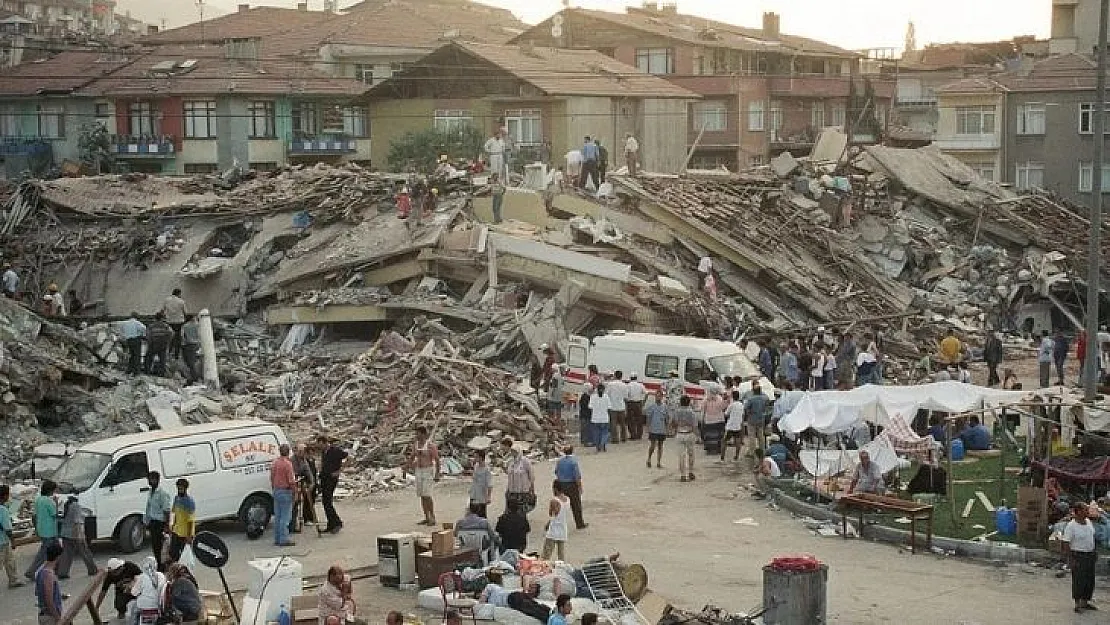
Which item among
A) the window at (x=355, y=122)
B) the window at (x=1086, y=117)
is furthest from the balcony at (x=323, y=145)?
the window at (x=1086, y=117)

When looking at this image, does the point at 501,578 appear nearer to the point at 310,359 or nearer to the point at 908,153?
the point at 310,359

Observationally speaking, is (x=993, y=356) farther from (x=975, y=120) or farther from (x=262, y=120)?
(x=262, y=120)

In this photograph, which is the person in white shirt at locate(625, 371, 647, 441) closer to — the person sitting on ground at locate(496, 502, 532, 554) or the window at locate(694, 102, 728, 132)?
the person sitting on ground at locate(496, 502, 532, 554)

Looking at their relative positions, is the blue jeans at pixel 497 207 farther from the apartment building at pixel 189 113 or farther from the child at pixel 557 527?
the apartment building at pixel 189 113

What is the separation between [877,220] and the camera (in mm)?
48500

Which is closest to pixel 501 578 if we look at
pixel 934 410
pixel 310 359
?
pixel 934 410

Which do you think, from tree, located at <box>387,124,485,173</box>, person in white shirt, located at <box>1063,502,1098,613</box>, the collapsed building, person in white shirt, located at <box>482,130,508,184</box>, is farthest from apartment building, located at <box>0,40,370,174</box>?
person in white shirt, located at <box>1063,502,1098,613</box>

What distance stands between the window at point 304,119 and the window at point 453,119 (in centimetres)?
1372

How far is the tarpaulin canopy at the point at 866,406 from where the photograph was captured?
1019 inches

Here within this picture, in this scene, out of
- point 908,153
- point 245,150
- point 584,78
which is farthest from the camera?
point 245,150

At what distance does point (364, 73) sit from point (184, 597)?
6740 cm

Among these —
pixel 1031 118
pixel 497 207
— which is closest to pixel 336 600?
pixel 497 207

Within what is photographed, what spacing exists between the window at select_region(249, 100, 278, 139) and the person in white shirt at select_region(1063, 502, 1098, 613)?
60.1 m

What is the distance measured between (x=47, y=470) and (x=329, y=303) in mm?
12049
